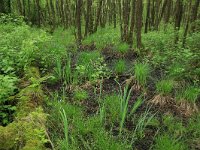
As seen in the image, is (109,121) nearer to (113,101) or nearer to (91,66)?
(113,101)

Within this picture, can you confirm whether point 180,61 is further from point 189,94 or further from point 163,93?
point 189,94

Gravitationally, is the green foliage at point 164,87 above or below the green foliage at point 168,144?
above

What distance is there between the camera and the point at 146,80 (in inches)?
233

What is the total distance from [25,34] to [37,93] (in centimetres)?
429

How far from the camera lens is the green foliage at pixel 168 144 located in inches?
135

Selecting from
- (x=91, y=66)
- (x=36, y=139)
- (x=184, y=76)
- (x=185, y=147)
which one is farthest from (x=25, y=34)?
(x=185, y=147)

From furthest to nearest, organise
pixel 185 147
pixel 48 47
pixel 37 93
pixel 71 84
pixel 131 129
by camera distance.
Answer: pixel 48 47, pixel 71 84, pixel 37 93, pixel 131 129, pixel 185 147

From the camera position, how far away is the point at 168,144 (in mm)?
3451

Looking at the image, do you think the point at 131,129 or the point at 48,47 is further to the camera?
the point at 48,47

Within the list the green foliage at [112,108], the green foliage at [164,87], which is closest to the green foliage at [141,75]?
the green foliage at [164,87]

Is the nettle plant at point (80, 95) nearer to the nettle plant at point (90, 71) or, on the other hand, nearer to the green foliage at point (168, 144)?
the nettle plant at point (90, 71)

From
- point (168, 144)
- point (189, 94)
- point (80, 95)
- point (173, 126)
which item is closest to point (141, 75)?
point (189, 94)

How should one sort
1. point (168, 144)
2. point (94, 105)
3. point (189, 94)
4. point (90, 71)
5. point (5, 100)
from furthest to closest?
point (90, 71)
point (94, 105)
point (189, 94)
point (5, 100)
point (168, 144)

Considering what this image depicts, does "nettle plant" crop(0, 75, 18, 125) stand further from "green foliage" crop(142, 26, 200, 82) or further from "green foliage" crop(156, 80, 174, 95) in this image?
"green foliage" crop(142, 26, 200, 82)
